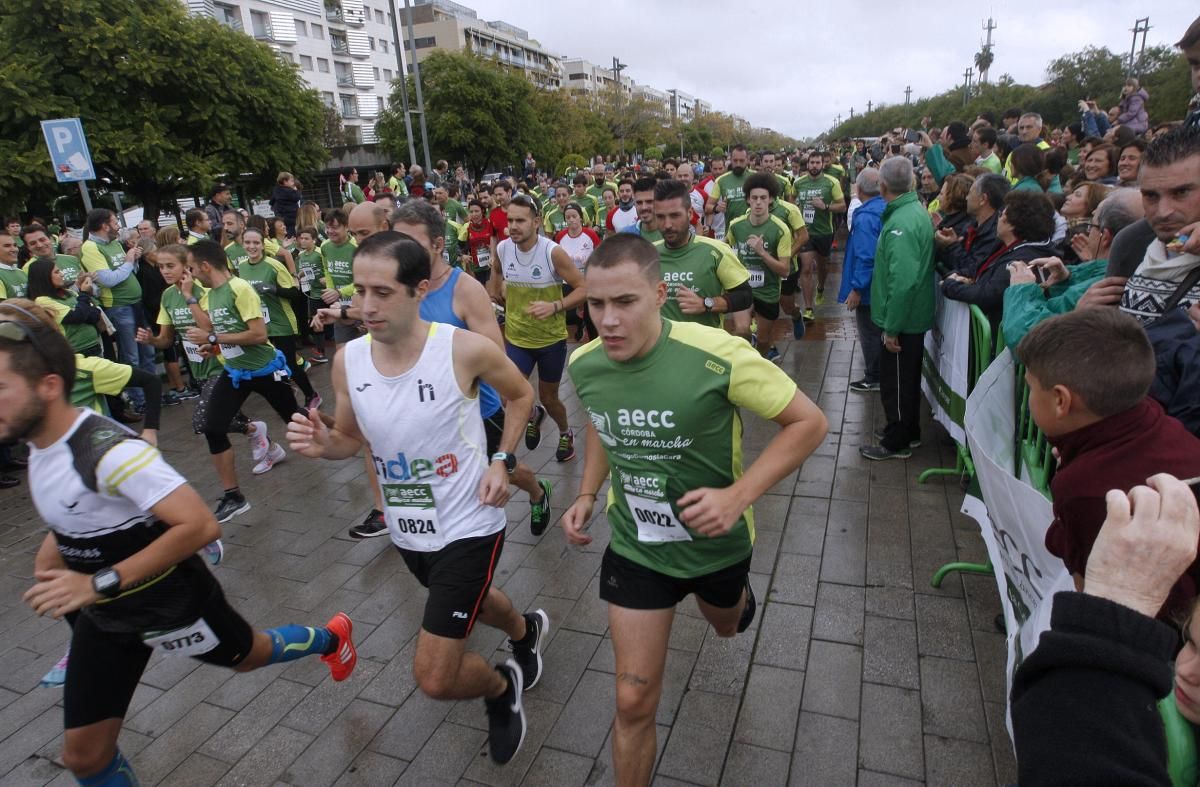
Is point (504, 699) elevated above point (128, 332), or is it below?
below

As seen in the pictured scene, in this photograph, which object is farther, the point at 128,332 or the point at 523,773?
the point at 128,332

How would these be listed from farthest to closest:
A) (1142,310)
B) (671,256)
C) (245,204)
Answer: (245,204) < (671,256) < (1142,310)

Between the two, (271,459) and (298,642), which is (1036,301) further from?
(271,459)

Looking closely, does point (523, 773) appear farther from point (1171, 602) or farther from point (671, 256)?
point (671, 256)

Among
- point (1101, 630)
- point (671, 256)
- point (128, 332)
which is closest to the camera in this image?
point (1101, 630)

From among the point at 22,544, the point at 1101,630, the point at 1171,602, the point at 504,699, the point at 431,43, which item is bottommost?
the point at 22,544

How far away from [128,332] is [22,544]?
12.6 feet

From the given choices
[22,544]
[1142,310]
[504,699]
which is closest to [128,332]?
[22,544]

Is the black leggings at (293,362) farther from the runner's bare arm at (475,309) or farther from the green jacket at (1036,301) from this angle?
the green jacket at (1036,301)

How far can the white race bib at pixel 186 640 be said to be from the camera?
99.3 inches

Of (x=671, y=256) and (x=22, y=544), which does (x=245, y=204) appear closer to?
(x=22, y=544)

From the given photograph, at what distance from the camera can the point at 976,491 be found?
4.02 metres

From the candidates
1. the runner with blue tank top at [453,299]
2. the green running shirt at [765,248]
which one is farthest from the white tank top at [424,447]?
the green running shirt at [765,248]

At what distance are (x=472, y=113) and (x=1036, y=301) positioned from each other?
136ft
